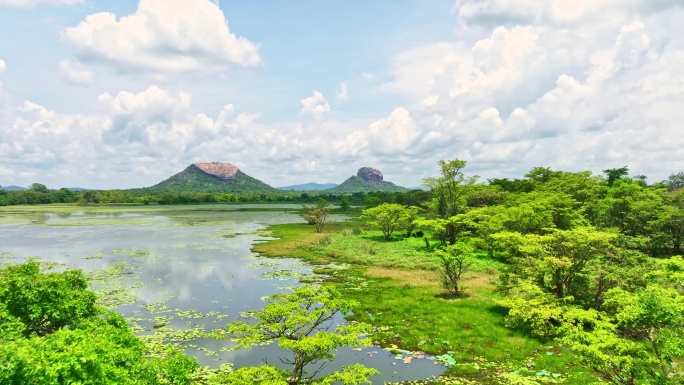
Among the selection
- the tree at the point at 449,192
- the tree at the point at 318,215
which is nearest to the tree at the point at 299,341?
the tree at the point at 449,192

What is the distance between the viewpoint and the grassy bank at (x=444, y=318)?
1769 cm

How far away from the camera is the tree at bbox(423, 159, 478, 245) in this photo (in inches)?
2066

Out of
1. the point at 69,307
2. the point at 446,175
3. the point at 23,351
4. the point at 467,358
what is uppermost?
the point at 446,175

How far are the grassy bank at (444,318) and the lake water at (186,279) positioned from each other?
6.71ft

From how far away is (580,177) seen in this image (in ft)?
195

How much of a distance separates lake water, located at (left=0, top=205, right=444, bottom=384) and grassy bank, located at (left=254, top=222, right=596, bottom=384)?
2.05 meters

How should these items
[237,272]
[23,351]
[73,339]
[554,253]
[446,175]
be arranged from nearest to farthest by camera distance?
[23,351]
[73,339]
[554,253]
[237,272]
[446,175]

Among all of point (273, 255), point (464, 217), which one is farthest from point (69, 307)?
point (464, 217)

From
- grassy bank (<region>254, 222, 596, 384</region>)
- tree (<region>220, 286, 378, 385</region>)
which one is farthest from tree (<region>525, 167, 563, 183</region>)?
tree (<region>220, 286, 378, 385</region>)

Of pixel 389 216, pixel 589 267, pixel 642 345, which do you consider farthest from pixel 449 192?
pixel 642 345

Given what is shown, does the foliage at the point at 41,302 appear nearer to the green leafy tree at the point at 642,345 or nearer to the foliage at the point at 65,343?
the foliage at the point at 65,343

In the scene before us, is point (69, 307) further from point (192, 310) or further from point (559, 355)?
point (559, 355)

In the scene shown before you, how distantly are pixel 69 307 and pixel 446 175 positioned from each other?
159 feet

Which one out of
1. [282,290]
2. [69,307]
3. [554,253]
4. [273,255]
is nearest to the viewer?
[69,307]
